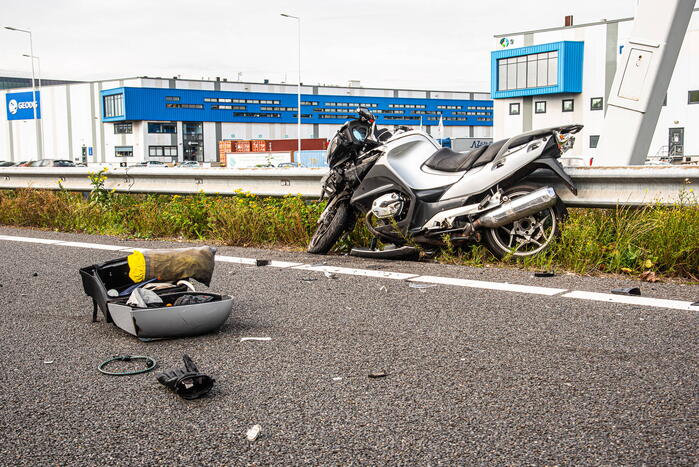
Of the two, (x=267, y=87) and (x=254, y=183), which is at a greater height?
(x=267, y=87)

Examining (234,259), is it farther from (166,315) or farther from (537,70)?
(537,70)

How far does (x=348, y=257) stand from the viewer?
7562mm

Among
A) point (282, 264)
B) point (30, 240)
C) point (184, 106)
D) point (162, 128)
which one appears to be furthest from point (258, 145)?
point (282, 264)

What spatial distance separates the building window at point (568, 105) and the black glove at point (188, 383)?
2806 inches

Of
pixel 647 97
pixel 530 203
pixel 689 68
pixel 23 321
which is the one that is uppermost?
pixel 689 68

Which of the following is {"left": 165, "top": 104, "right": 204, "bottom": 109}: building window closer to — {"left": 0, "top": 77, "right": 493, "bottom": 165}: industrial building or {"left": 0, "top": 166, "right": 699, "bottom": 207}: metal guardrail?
{"left": 0, "top": 77, "right": 493, "bottom": 165}: industrial building

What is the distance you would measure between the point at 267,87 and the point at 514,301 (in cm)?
11260

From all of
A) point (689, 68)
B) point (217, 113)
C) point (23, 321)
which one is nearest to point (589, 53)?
point (689, 68)

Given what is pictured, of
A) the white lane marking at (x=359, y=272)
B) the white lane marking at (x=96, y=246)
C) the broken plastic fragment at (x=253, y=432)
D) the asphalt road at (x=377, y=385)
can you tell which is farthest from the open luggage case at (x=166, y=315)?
the white lane marking at (x=96, y=246)

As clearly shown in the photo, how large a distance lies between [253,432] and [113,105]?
346 ft

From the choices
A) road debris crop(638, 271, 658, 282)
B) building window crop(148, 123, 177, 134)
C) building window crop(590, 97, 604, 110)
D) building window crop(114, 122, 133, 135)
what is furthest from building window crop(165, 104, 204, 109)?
road debris crop(638, 271, 658, 282)

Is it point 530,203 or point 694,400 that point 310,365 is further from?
point 530,203

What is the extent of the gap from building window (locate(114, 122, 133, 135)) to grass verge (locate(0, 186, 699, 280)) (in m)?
92.7

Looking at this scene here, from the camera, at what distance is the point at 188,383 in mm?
3346
